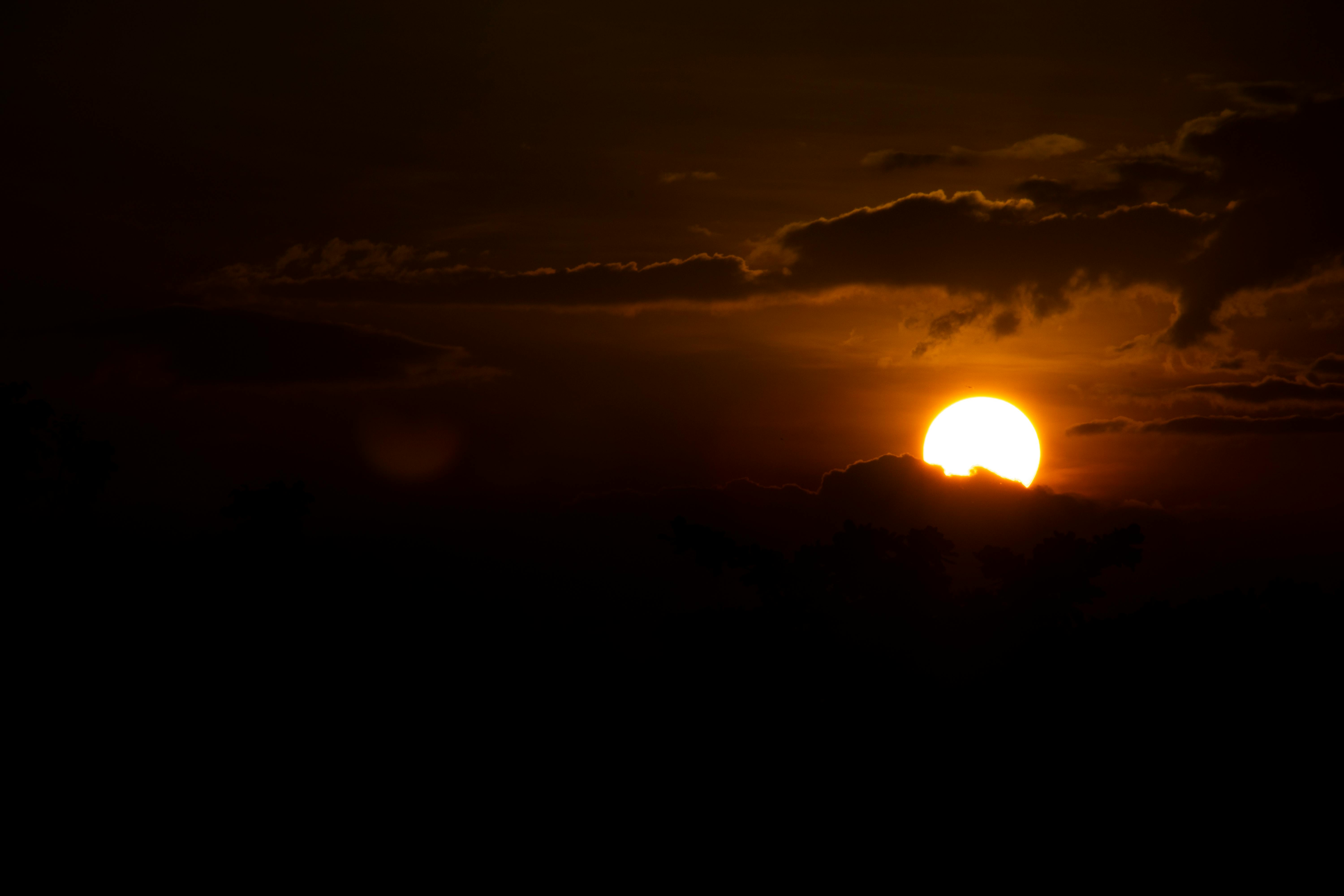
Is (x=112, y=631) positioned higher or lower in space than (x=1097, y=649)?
lower

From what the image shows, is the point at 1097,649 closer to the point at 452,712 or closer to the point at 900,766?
the point at 900,766

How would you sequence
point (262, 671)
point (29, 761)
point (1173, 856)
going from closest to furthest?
point (1173, 856)
point (29, 761)
point (262, 671)

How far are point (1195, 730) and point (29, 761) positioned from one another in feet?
146

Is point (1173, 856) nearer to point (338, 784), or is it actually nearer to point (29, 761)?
point (338, 784)

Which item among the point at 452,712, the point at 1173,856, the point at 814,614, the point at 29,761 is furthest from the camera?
the point at 452,712

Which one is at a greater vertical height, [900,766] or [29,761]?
[900,766]

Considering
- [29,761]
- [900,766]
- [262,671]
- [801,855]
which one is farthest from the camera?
[262,671]

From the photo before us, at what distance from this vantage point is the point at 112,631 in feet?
257

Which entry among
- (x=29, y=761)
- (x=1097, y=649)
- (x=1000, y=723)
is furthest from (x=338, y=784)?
(x=1097, y=649)

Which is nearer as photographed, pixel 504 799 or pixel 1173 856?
pixel 1173 856

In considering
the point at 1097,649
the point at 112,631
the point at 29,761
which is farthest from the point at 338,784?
the point at 112,631

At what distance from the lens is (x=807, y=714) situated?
3981 cm

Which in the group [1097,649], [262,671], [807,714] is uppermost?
[1097,649]

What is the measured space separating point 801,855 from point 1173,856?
1087cm
